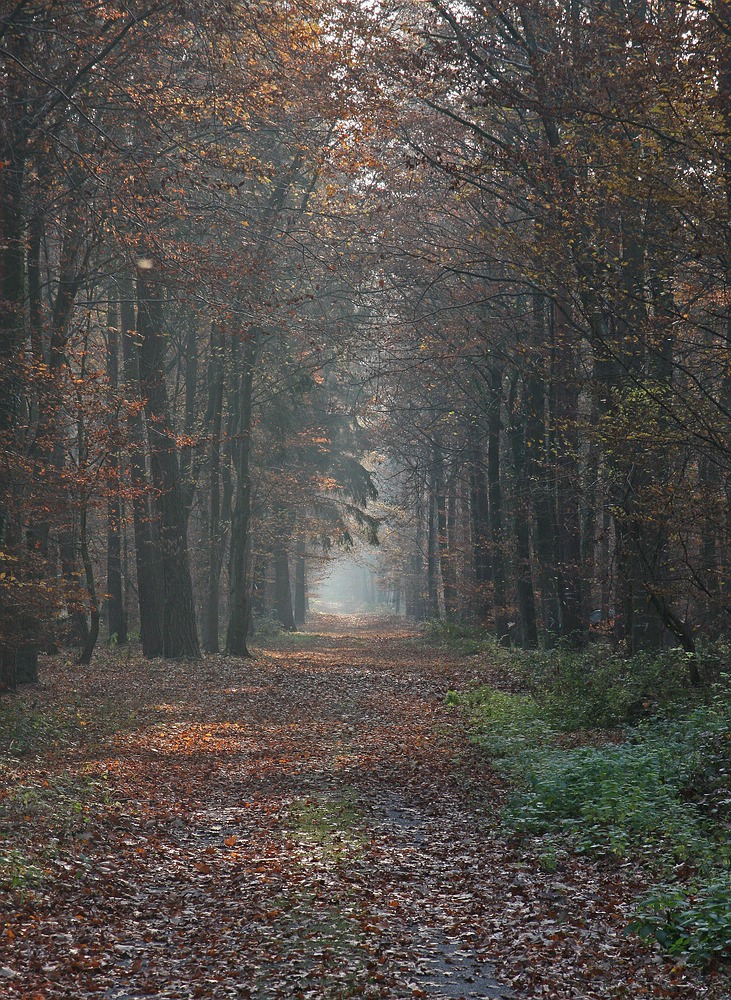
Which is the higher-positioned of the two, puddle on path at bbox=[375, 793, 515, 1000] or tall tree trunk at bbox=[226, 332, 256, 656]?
tall tree trunk at bbox=[226, 332, 256, 656]

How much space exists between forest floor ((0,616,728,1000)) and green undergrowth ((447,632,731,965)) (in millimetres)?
261

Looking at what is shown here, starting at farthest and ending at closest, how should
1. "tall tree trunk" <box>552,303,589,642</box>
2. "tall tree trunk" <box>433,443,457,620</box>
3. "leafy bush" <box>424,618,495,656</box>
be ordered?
"tall tree trunk" <box>433,443,457,620</box>
"leafy bush" <box>424,618,495,656</box>
"tall tree trunk" <box>552,303,589,642</box>

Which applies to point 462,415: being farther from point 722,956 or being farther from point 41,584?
point 722,956

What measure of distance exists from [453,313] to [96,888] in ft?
55.0

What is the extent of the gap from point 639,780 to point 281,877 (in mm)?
3485

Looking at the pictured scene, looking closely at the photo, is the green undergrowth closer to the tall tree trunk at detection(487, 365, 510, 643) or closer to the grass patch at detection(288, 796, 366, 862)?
the grass patch at detection(288, 796, 366, 862)

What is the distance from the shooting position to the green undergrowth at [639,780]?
600 cm

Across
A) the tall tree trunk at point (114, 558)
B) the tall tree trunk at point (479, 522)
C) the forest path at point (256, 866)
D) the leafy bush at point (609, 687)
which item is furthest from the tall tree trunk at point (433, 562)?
the forest path at point (256, 866)

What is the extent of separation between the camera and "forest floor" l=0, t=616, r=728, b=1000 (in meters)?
5.61

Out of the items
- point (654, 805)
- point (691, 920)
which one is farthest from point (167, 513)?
point (691, 920)

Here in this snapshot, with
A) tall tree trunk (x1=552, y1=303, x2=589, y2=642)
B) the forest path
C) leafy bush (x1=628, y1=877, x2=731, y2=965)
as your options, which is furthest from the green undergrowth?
tall tree trunk (x1=552, y1=303, x2=589, y2=642)

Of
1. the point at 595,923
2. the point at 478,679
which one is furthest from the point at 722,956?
the point at 478,679

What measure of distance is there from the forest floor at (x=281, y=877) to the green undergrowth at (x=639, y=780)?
26cm

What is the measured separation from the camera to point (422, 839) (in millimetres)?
8711
